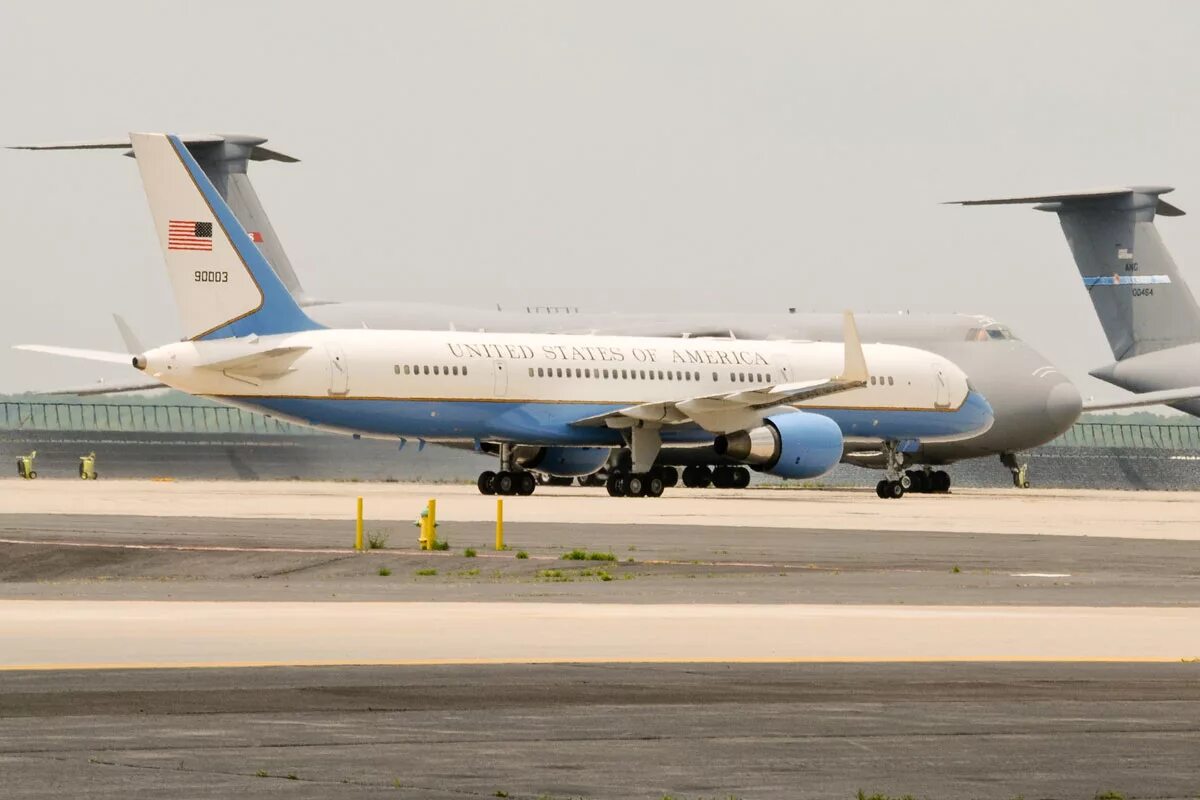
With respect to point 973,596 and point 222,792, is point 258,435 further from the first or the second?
point 222,792

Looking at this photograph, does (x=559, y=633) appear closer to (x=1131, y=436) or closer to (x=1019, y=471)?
(x=1019, y=471)

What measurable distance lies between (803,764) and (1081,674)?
15.1 feet

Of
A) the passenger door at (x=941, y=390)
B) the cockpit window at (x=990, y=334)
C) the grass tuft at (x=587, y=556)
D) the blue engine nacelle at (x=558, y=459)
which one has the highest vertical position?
the cockpit window at (x=990, y=334)

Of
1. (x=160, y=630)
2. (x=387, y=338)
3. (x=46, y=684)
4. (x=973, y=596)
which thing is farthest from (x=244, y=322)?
(x=46, y=684)

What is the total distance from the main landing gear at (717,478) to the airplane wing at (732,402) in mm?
10310

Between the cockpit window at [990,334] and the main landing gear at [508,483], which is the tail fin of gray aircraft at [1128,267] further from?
the main landing gear at [508,483]

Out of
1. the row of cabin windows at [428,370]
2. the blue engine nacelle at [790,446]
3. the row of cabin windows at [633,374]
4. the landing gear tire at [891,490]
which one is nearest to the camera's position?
the row of cabin windows at [428,370]

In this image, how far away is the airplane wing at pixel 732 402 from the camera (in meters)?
49.4

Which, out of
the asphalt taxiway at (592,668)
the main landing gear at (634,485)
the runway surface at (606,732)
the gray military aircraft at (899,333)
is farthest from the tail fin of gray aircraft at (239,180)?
the runway surface at (606,732)

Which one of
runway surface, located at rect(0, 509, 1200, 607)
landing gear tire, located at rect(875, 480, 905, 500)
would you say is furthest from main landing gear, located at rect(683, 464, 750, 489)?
runway surface, located at rect(0, 509, 1200, 607)

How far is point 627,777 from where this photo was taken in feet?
30.9

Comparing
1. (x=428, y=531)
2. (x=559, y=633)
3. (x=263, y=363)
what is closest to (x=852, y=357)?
(x=263, y=363)

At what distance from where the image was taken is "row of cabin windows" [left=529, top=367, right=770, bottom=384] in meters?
51.2

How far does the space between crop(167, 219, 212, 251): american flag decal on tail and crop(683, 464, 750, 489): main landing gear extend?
822 inches
